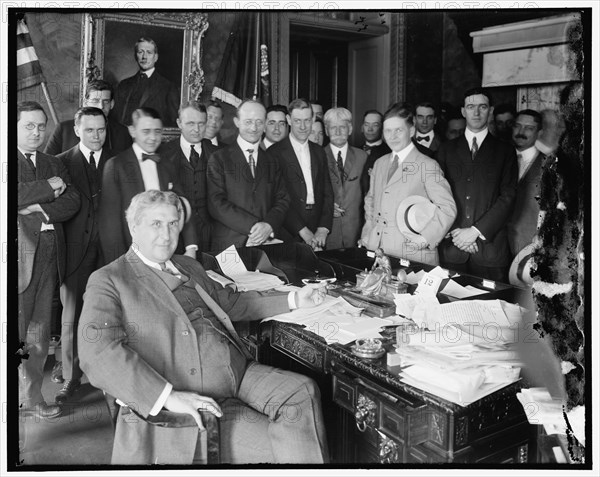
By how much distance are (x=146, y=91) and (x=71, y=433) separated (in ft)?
5.96

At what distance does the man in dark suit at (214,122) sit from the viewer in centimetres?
353

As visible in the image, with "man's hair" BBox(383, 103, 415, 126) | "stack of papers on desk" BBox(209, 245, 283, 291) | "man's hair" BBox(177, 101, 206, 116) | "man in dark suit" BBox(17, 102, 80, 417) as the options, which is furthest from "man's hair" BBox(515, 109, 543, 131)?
"man in dark suit" BBox(17, 102, 80, 417)

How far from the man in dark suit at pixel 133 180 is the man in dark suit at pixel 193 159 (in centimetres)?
4

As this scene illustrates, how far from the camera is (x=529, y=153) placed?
362 cm

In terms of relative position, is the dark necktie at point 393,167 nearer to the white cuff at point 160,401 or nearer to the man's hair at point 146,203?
the man's hair at point 146,203

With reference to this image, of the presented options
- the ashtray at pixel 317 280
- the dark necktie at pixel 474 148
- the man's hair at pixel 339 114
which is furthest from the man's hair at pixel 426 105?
the ashtray at pixel 317 280

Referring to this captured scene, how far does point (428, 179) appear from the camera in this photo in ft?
12.1

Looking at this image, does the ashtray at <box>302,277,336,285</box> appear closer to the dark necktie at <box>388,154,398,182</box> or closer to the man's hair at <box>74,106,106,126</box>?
the dark necktie at <box>388,154,398,182</box>

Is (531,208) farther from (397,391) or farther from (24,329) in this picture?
(24,329)

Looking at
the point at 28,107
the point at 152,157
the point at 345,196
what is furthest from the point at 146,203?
the point at 345,196

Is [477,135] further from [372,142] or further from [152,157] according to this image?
[152,157]

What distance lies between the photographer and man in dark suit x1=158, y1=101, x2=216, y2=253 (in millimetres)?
3529

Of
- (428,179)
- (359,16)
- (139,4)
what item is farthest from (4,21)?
(428,179)

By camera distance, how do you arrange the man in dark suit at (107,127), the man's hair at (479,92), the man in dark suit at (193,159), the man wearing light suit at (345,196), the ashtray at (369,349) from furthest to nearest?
1. the man wearing light suit at (345,196)
2. the man's hair at (479,92)
3. the man in dark suit at (193,159)
4. the man in dark suit at (107,127)
5. the ashtray at (369,349)
